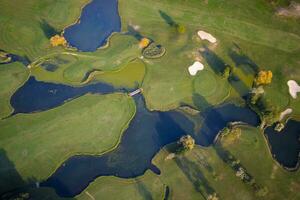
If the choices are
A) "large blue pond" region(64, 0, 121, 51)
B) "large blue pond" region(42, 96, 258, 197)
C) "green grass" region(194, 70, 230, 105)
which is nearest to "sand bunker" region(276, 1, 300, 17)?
"green grass" region(194, 70, 230, 105)

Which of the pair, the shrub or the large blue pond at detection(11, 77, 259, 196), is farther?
the shrub

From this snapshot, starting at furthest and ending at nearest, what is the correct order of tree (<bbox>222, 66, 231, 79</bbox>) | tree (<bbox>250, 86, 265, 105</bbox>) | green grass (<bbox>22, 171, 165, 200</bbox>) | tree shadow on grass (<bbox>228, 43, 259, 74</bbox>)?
tree shadow on grass (<bbox>228, 43, 259, 74</bbox>), tree (<bbox>222, 66, 231, 79</bbox>), tree (<bbox>250, 86, 265, 105</bbox>), green grass (<bbox>22, 171, 165, 200</bbox>)

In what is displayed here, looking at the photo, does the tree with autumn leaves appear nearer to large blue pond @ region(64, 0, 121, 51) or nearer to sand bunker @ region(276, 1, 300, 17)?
large blue pond @ region(64, 0, 121, 51)

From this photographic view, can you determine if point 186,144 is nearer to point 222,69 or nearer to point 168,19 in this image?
point 222,69

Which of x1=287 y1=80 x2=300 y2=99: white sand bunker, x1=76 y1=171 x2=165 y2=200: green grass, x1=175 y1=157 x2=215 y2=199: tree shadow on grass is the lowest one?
x1=76 y1=171 x2=165 y2=200: green grass

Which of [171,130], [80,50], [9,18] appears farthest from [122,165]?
[9,18]

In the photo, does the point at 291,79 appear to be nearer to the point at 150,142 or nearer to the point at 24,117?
the point at 150,142
